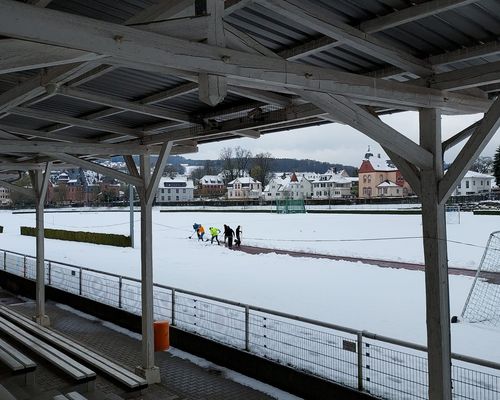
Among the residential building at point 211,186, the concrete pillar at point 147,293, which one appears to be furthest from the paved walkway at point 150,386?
the residential building at point 211,186

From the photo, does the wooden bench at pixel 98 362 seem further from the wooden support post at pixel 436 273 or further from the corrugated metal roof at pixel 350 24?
the wooden support post at pixel 436 273

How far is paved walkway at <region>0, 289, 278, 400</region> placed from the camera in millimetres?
5734

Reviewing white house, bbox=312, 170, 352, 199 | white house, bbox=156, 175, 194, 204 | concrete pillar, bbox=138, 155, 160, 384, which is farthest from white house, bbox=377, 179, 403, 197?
concrete pillar, bbox=138, 155, 160, 384

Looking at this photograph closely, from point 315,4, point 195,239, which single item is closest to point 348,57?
point 315,4

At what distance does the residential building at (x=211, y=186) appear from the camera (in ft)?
369

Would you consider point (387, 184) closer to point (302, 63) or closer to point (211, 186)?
point (211, 186)

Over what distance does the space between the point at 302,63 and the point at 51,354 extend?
517 cm

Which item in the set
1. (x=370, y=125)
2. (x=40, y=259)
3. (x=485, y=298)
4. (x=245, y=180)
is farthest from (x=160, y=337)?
(x=245, y=180)

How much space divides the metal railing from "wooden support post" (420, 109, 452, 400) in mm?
920

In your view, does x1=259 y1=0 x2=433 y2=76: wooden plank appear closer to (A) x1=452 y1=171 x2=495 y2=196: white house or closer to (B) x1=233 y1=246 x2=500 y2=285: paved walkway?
(B) x1=233 y1=246 x2=500 y2=285: paved walkway

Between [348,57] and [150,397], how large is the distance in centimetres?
469

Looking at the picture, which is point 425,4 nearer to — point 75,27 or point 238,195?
point 75,27

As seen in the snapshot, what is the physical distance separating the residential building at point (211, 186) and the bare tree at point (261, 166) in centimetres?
913

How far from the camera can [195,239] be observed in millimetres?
25859
